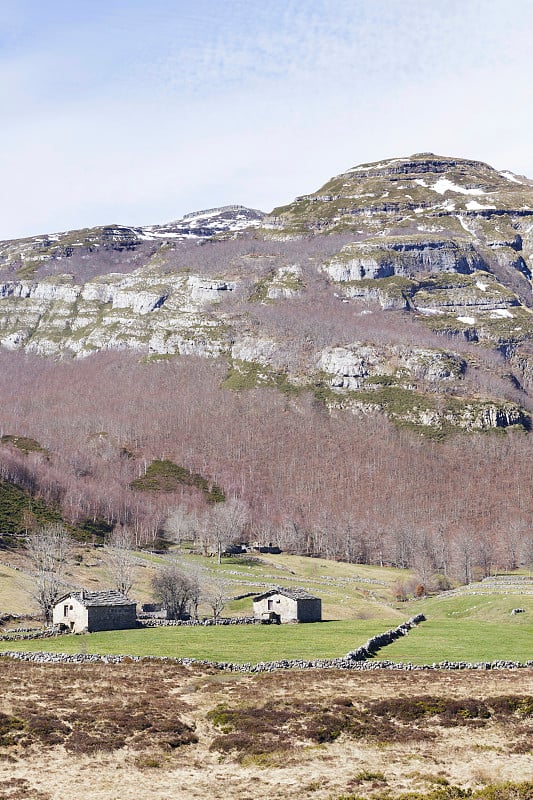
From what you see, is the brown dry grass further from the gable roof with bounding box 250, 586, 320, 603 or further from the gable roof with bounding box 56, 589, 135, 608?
the gable roof with bounding box 250, 586, 320, 603

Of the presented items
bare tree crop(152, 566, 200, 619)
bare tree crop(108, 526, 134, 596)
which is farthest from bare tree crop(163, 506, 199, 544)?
bare tree crop(152, 566, 200, 619)

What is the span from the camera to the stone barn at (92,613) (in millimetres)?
92125

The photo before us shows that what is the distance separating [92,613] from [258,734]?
47891 millimetres

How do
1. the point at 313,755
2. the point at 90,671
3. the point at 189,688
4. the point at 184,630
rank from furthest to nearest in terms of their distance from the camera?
the point at 184,630 → the point at 90,671 → the point at 189,688 → the point at 313,755

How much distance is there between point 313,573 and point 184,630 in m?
77.4

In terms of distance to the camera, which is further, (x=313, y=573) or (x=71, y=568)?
(x=313, y=573)

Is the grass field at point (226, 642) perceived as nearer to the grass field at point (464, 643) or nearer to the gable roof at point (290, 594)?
the grass field at point (464, 643)

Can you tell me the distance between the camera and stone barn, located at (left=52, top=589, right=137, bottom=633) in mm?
92125

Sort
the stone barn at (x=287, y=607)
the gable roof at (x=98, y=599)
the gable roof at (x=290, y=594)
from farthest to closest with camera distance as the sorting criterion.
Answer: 1. the gable roof at (x=290, y=594)
2. the stone barn at (x=287, y=607)
3. the gable roof at (x=98, y=599)

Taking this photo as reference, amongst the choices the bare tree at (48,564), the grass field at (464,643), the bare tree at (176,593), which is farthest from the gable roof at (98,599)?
the grass field at (464,643)

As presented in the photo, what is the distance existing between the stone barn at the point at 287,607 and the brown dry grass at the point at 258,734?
3921cm

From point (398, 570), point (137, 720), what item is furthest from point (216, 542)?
point (137, 720)

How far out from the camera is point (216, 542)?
184 metres

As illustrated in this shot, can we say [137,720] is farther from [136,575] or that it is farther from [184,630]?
[136,575]
